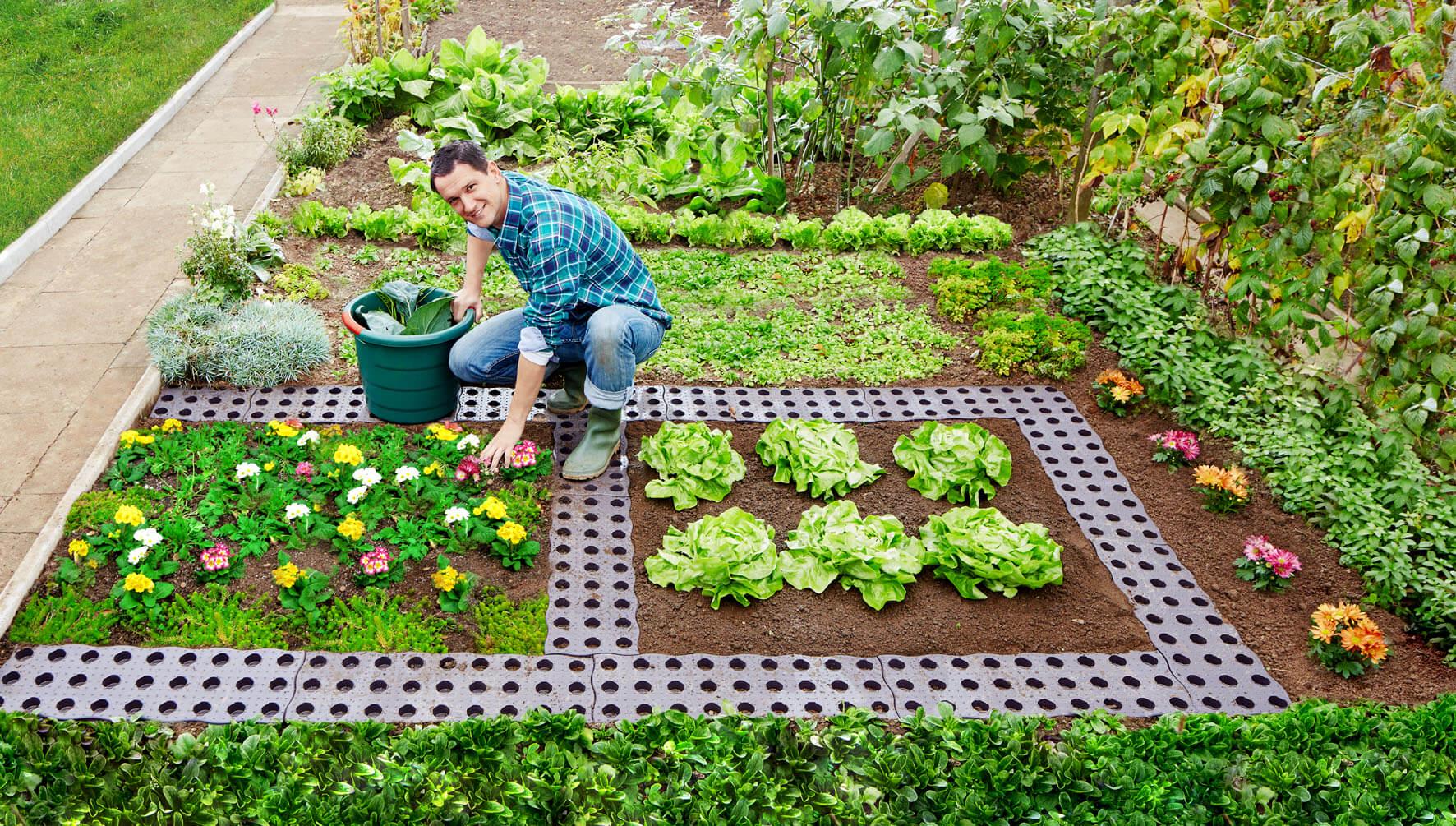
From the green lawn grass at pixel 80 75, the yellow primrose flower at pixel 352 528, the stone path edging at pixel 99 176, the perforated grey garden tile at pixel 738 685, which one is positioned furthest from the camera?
the green lawn grass at pixel 80 75

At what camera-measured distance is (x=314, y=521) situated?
384cm

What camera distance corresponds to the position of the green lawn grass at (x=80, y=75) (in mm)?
6559

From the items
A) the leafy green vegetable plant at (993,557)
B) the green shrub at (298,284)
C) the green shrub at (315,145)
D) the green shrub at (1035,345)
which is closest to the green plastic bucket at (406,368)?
the green shrub at (298,284)

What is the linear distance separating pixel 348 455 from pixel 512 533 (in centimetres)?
77

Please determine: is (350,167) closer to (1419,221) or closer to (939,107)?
(939,107)

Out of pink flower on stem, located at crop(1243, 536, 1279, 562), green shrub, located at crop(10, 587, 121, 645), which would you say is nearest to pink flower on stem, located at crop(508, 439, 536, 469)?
green shrub, located at crop(10, 587, 121, 645)

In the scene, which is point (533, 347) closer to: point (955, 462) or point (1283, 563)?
point (955, 462)

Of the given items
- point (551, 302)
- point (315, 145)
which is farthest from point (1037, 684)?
point (315, 145)

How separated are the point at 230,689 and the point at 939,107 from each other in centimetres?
443

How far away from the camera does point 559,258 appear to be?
3.91m


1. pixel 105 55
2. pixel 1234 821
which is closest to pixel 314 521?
pixel 1234 821

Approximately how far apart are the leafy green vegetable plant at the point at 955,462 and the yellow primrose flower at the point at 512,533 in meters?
1.52

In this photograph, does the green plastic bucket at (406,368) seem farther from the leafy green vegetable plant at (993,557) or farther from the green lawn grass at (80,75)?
the green lawn grass at (80,75)

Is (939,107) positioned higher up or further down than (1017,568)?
higher up
